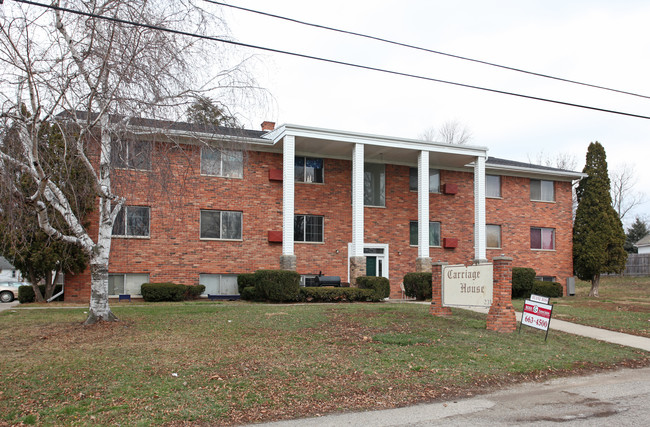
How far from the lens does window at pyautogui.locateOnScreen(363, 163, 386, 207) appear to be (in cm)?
2625

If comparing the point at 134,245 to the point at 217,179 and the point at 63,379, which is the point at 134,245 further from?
the point at 63,379

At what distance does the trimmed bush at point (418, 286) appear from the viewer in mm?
22891

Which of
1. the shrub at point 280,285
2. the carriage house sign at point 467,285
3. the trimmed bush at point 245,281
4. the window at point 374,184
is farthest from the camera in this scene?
the window at point 374,184

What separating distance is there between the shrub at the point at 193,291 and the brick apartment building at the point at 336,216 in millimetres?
915

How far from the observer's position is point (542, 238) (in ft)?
97.6

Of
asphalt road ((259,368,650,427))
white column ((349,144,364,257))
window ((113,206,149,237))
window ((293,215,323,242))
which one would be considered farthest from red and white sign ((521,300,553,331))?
window ((113,206,149,237))

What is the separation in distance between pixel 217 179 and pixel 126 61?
1266cm

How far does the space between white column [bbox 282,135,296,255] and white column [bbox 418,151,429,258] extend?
617 centimetres

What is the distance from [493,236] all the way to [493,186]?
2677 mm

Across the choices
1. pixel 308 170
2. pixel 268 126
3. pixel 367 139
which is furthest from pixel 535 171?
pixel 268 126

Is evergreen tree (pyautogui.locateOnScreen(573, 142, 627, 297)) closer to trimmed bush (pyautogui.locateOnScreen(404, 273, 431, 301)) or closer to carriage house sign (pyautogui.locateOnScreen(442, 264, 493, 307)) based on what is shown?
trimmed bush (pyautogui.locateOnScreen(404, 273, 431, 301))

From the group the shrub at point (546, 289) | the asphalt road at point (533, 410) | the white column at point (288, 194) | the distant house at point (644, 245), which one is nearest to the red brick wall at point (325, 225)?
the white column at point (288, 194)

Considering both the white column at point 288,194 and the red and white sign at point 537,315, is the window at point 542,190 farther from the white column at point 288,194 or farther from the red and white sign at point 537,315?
the red and white sign at point 537,315

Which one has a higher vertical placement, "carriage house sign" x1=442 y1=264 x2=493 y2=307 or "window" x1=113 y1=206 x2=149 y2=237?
"window" x1=113 y1=206 x2=149 y2=237
